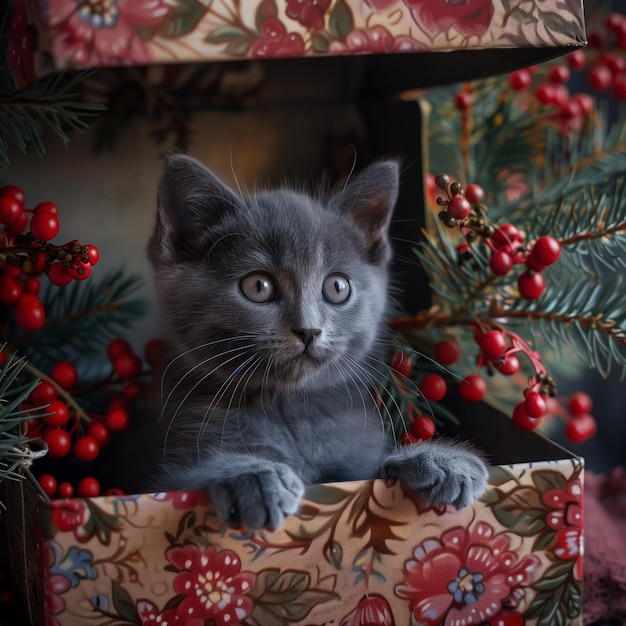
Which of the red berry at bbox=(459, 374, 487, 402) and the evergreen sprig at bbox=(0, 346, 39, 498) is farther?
the red berry at bbox=(459, 374, 487, 402)

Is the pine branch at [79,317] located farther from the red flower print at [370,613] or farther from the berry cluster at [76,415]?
the red flower print at [370,613]

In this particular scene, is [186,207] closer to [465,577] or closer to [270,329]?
[270,329]

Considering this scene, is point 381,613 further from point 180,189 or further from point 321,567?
point 180,189

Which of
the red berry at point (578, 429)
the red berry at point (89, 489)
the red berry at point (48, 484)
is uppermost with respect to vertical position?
the red berry at point (48, 484)

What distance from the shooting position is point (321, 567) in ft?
1.97

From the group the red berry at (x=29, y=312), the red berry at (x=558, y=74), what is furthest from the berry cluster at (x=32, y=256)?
the red berry at (x=558, y=74)

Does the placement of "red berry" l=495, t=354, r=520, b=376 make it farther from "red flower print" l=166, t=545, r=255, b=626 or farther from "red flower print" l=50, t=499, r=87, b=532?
"red flower print" l=50, t=499, r=87, b=532

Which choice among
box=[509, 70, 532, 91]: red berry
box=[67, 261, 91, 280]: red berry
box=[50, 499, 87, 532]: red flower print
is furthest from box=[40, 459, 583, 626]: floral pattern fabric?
box=[509, 70, 532, 91]: red berry

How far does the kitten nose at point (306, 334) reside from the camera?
692mm

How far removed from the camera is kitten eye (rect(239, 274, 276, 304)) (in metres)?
0.73

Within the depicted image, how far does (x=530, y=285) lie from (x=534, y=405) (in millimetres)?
134

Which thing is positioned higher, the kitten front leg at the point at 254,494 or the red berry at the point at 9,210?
the red berry at the point at 9,210

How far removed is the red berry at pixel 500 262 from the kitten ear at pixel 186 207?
0.29 m

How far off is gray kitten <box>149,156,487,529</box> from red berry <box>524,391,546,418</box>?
0.08 m
